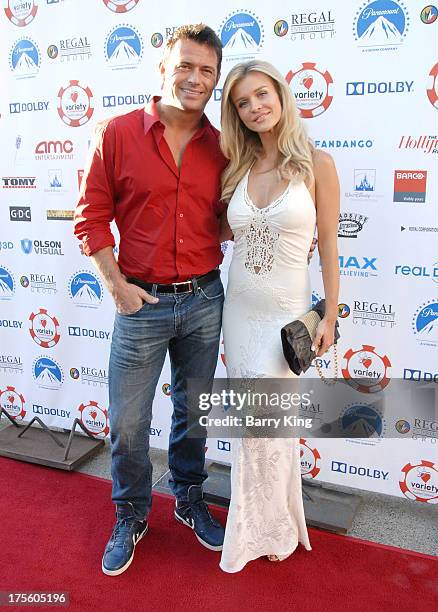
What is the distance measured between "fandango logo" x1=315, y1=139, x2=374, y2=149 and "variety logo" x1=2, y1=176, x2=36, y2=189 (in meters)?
1.48

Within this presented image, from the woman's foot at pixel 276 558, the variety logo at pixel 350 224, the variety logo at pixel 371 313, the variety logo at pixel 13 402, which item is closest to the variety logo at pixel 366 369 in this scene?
the variety logo at pixel 371 313

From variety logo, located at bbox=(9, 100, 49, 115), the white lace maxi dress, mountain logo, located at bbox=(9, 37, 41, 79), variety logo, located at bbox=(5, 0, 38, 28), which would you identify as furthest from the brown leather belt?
variety logo, located at bbox=(5, 0, 38, 28)

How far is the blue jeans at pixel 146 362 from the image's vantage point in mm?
2045

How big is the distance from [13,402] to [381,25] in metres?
2.67

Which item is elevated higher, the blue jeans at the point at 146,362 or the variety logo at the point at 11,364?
the blue jeans at the point at 146,362

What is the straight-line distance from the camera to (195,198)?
1.99 meters

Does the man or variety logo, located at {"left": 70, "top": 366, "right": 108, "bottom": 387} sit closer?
the man

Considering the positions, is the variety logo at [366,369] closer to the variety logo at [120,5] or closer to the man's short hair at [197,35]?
the man's short hair at [197,35]

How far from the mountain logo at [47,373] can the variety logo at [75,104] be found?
49.3 inches

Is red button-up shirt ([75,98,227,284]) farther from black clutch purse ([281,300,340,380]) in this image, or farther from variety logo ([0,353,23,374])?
variety logo ([0,353,23,374])

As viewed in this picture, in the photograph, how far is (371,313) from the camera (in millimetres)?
2416

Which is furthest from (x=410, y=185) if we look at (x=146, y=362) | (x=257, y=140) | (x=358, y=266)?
(x=146, y=362)

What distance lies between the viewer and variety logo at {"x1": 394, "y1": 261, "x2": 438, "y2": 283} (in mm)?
2277

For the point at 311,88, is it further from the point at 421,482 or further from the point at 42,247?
the point at 421,482
